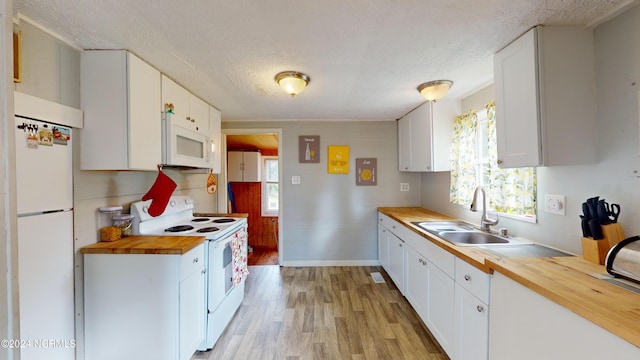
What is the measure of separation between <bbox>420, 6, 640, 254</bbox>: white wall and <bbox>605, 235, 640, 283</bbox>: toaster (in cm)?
25

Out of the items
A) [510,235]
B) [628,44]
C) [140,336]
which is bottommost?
[140,336]

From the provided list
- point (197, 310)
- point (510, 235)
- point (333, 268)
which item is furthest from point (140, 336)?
point (510, 235)

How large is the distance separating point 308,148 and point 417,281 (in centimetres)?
215

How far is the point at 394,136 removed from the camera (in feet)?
11.7

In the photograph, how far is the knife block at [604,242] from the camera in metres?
1.21

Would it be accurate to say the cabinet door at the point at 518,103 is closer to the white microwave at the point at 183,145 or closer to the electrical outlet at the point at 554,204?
the electrical outlet at the point at 554,204

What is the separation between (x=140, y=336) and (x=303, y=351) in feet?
3.58

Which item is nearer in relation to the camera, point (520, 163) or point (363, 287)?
point (520, 163)

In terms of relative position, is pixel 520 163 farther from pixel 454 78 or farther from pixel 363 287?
pixel 363 287

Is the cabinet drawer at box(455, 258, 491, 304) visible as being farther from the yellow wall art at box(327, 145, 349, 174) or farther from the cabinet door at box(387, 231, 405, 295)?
the yellow wall art at box(327, 145, 349, 174)

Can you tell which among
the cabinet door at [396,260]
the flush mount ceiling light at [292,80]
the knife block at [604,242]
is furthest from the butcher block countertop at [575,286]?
the flush mount ceiling light at [292,80]

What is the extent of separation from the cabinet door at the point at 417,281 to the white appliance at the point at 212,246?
1.66 meters

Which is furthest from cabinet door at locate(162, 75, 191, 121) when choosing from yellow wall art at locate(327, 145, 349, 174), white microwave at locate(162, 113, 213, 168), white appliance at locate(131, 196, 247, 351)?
yellow wall art at locate(327, 145, 349, 174)

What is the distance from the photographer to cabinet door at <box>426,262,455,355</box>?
1671 mm
